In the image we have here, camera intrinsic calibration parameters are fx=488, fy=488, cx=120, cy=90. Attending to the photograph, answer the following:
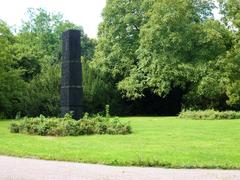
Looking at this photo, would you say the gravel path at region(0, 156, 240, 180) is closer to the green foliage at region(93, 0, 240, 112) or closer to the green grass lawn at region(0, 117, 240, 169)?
the green grass lawn at region(0, 117, 240, 169)

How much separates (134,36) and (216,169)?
33877 mm

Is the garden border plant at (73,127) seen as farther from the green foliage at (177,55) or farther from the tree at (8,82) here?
the green foliage at (177,55)

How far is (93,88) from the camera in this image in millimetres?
39312

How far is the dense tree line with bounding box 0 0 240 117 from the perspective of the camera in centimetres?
3772

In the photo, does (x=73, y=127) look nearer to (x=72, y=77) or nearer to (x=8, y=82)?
(x=72, y=77)

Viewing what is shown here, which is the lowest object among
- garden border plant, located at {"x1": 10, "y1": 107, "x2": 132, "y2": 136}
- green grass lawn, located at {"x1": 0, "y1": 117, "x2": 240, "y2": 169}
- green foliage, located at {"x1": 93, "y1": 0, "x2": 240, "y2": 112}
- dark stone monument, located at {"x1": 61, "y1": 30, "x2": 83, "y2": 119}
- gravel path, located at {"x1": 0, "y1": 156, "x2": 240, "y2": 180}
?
gravel path, located at {"x1": 0, "y1": 156, "x2": 240, "y2": 180}

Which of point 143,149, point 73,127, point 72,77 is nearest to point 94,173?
point 143,149

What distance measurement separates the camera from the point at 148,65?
133 feet

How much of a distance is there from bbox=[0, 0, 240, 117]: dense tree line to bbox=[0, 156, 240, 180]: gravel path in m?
25.9

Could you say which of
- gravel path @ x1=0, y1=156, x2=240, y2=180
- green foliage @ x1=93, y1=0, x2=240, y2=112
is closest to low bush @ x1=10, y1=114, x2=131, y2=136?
gravel path @ x1=0, y1=156, x2=240, y2=180

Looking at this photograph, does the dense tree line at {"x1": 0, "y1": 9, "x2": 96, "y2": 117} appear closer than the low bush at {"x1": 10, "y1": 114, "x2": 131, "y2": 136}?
No

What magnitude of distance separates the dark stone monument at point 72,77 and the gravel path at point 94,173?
10451mm

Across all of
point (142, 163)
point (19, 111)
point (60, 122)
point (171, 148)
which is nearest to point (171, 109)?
point (19, 111)

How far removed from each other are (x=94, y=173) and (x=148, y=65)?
3099 centimetres
